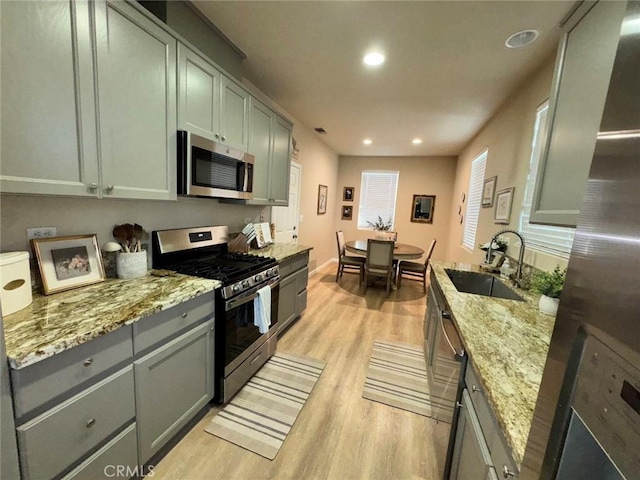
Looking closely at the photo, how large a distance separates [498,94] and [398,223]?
3.75m

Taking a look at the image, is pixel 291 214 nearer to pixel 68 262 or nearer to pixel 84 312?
pixel 68 262

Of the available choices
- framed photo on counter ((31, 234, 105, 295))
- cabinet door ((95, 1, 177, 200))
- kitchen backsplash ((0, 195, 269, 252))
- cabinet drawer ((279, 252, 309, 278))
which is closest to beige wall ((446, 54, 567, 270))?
cabinet drawer ((279, 252, 309, 278))

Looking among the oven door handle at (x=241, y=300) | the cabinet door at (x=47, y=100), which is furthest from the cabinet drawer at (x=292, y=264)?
the cabinet door at (x=47, y=100)

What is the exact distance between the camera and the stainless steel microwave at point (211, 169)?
1689 millimetres

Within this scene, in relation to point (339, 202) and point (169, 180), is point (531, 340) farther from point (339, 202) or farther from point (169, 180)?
point (339, 202)

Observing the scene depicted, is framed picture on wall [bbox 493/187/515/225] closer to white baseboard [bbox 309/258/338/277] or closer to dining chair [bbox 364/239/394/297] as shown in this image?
dining chair [bbox 364/239/394/297]

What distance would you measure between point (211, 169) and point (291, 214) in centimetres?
224

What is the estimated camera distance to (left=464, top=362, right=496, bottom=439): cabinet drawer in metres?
0.84

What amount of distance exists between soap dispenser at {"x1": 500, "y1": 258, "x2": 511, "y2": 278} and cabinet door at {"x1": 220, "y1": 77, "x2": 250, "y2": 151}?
2487 millimetres

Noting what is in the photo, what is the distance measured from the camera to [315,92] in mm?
2936

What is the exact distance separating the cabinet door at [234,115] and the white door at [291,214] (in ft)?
4.48

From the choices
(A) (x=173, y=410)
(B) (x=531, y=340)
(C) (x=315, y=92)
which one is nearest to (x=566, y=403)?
(B) (x=531, y=340)

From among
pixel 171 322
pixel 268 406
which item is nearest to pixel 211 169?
pixel 171 322

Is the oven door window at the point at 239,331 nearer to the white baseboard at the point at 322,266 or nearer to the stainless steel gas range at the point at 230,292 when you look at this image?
the stainless steel gas range at the point at 230,292
